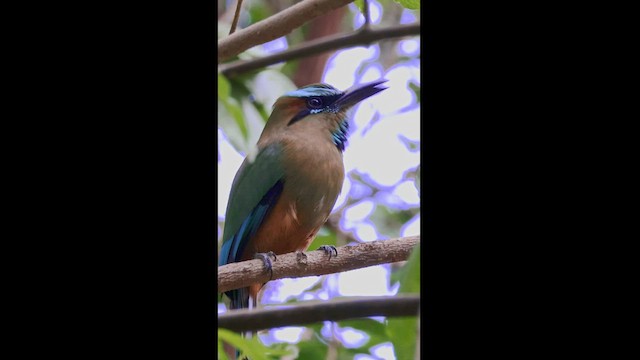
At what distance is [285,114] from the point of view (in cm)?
203

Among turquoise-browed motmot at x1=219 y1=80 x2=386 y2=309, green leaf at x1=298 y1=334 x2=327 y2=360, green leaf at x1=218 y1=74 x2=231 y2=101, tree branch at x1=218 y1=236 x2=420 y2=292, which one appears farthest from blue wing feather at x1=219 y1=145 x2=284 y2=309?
green leaf at x1=298 y1=334 x2=327 y2=360

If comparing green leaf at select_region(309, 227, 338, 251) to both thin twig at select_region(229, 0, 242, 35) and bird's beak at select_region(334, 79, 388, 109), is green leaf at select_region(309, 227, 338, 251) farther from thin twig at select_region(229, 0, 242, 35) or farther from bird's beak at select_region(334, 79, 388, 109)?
thin twig at select_region(229, 0, 242, 35)

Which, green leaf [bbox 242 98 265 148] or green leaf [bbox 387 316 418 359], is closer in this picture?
green leaf [bbox 387 316 418 359]

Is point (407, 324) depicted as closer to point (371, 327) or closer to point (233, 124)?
point (371, 327)

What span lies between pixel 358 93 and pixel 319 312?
2.30 ft

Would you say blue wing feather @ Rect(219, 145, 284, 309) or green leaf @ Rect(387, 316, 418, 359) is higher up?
blue wing feather @ Rect(219, 145, 284, 309)

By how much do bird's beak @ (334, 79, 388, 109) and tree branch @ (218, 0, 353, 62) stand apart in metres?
0.20

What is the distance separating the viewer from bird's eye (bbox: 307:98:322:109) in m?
2.03
